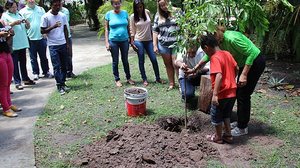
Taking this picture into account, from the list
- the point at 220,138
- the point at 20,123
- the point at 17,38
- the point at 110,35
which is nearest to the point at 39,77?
the point at 17,38

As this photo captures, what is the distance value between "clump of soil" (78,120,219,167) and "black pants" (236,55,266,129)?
0.62m

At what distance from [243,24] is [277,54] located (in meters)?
5.18

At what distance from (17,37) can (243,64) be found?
16.0 feet

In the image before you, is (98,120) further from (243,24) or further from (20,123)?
(243,24)

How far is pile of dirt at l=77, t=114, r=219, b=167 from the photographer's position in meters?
3.96

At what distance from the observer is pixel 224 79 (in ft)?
13.4

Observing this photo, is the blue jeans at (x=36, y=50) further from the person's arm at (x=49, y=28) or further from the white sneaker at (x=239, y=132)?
the white sneaker at (x=239, y=132)

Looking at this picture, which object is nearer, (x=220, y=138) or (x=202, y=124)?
(x=220, y=138)

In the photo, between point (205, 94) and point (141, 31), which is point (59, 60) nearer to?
point (141, 31)

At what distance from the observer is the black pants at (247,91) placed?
437cm

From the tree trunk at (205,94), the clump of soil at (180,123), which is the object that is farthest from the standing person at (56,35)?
the tree trunk at (205,94)

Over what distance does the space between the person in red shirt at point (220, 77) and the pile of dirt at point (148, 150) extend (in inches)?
15.6

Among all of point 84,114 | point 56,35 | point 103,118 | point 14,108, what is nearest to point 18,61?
point 56,35

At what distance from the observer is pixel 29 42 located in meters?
8.05
